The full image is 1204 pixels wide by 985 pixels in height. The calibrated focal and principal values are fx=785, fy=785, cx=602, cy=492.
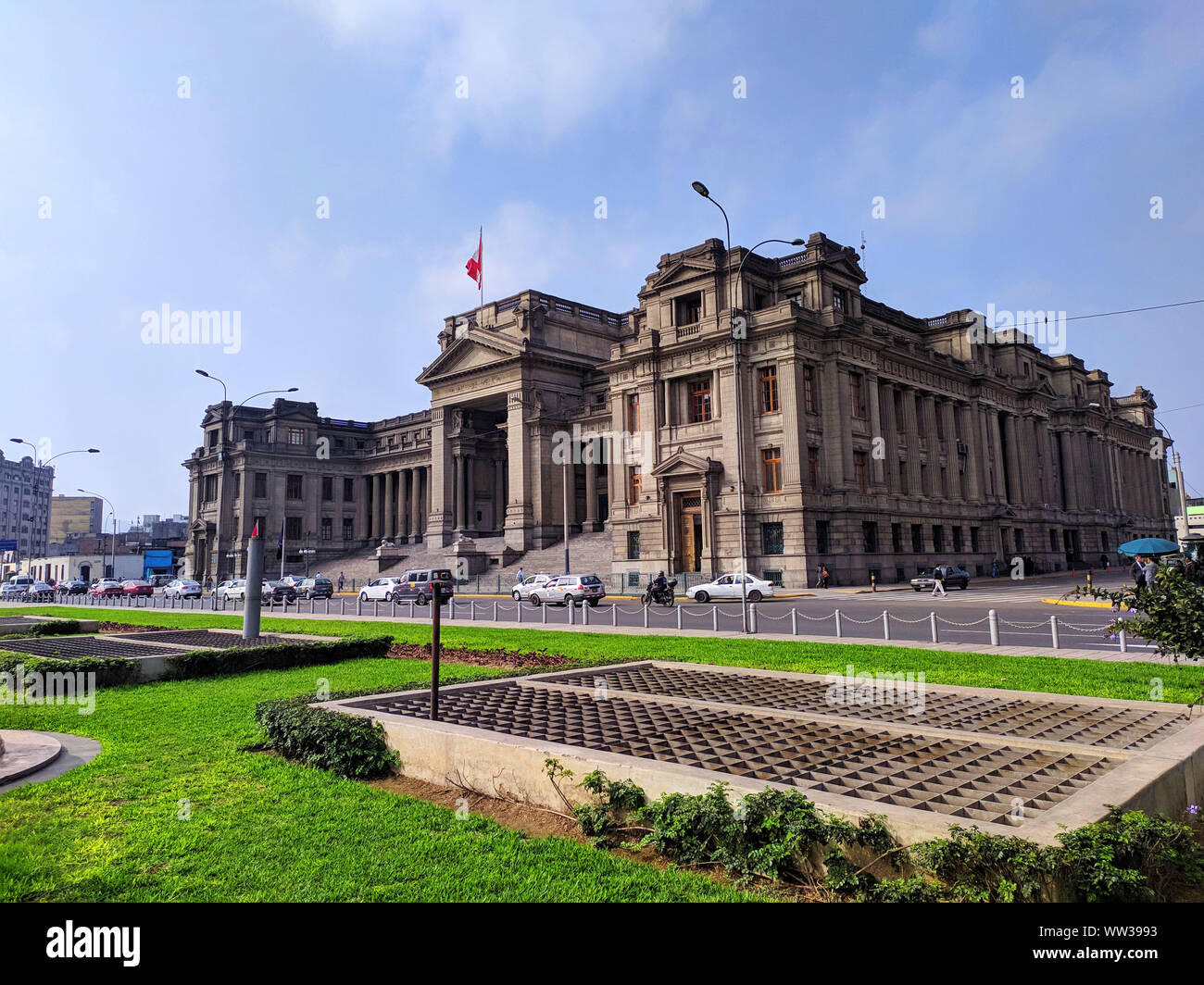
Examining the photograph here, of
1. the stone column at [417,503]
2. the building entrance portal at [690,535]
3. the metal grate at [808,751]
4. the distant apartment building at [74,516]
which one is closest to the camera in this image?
the metal grate at [808,751]

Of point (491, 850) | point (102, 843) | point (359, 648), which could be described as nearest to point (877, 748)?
point (491, 850)

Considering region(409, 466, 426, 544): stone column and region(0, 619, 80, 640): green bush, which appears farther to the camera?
region(409, 466, 426, 544): stone column

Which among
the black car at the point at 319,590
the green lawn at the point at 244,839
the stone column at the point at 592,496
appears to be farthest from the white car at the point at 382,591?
the green lawn at the point at 244,839

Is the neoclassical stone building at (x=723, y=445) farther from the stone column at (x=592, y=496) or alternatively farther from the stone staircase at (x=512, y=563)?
the stone staircase at (x=512, y=563)

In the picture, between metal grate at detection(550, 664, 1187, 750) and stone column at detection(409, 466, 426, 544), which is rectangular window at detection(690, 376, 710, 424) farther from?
stone column at detection(409, 466, 426, 544)

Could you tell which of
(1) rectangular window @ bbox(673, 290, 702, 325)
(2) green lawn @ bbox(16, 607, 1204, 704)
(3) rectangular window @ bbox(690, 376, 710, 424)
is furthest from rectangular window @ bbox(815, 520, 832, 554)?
(2) green lawn @ bbox(16, 607, 1204, 704)

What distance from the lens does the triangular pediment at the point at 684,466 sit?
4741 cm

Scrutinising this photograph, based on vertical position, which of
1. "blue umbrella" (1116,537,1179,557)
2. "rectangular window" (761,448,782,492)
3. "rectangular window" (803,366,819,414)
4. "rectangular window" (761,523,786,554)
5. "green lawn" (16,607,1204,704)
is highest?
"rectangular window" (803,366,819,414)

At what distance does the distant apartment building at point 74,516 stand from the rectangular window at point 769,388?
185485mm

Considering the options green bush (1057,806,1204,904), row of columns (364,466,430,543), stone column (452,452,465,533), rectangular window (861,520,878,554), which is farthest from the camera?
row of columns (364,466,430,543)

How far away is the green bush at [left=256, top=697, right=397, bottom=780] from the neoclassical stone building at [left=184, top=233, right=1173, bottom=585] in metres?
38.7

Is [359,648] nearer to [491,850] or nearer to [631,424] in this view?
[491,850]

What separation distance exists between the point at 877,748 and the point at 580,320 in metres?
66.6

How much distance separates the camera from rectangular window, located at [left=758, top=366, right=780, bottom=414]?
4744cm
